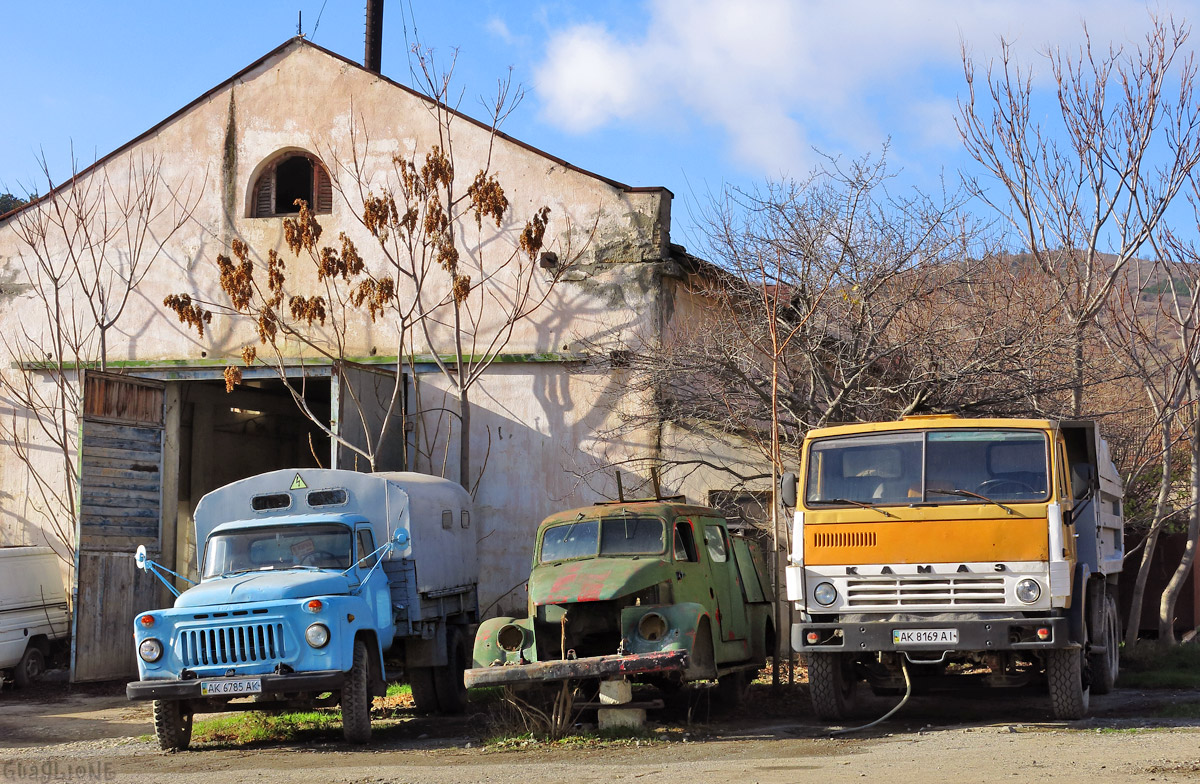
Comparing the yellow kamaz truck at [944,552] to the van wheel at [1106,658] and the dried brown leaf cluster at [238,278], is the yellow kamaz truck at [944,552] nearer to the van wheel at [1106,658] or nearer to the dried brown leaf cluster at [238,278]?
the van wheel at [1106,658]

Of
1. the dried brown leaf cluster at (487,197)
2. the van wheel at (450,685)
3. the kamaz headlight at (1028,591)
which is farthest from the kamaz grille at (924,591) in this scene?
the dried brown leaf cluster at (487,197)

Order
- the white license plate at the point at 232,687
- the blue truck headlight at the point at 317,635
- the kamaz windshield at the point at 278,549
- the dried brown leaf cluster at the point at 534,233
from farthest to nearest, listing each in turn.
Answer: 1. the dried brown leaf cluster at the point at 534,233
2. the kamaz windshield at the point at 278,549
3. the blue truck headlight at the point at 317,635
4. the white license plate at the point at 232,687

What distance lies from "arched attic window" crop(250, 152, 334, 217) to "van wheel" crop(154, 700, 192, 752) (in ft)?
32.1

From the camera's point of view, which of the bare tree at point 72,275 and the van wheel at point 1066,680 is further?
the bare tree at point 72,275

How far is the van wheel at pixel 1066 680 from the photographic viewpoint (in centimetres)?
1023

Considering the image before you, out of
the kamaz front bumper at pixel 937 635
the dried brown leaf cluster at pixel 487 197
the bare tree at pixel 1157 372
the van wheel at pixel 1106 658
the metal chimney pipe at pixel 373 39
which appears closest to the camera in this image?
the kamaz front bumper at pixel 937 635

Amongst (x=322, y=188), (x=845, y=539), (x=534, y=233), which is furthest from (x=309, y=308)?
(x=845, y=539)

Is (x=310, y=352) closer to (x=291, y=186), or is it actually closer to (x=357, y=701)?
(x=291, y=186)

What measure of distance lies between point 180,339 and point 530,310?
17.8ft

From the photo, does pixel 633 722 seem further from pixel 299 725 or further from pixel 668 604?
pixel 299 725

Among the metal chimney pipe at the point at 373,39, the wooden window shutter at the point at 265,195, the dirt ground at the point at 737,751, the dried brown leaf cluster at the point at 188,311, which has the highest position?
the metal chimney pipe at the point at 373,39

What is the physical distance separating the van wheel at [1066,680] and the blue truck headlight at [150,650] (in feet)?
24.0

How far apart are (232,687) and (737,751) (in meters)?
4.04

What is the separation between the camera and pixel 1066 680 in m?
10.2
